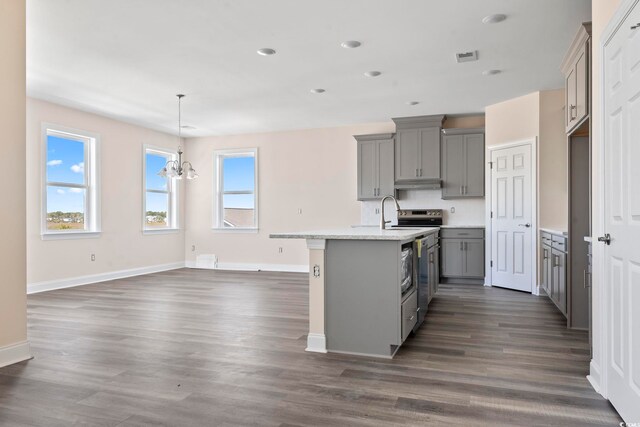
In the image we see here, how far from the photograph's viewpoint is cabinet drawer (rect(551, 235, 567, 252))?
408 cm

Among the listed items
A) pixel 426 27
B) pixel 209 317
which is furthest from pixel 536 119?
pixel 209 317

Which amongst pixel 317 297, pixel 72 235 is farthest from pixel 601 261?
pixel 72 235

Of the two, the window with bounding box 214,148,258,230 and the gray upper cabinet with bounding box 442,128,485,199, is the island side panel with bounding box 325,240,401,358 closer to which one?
the gray upper cabinet with bounding box 442,128,485,199

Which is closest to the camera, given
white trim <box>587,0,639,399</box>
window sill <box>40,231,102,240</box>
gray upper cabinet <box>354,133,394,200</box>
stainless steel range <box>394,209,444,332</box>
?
white trim <box>587,0,639,399</box>

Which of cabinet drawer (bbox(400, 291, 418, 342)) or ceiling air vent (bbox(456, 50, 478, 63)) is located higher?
ceiling air vent (bbox(456, 50, 478, 63))

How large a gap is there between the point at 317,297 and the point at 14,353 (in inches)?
85.8

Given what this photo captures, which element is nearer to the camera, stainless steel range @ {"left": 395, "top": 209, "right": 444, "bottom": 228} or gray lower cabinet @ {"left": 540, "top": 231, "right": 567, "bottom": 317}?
gray lower cabinet @ {"left": 540, "top": 231, "right": 567, "bottom": 317}

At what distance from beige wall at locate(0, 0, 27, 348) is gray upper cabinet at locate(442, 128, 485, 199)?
5637mm

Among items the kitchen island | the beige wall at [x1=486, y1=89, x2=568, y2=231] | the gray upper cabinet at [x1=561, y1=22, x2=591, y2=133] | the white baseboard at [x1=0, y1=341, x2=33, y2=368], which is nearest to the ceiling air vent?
Result: the gray upper cabinet at [x1=561, y1=22, x2=591, y2=133]

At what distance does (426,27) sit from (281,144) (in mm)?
4830

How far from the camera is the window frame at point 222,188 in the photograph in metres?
8.46

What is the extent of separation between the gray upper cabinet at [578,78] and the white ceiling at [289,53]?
0.93ft

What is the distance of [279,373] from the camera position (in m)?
2.82

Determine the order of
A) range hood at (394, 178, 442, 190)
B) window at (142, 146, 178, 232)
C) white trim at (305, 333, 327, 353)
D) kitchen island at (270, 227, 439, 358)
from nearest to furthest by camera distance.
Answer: kitchen island at (270, 227, 439, 358), white trim at (305, 333, 327, 353), range hood at (394, 178, 442, 190), window at (142, 146, 178, 232)
